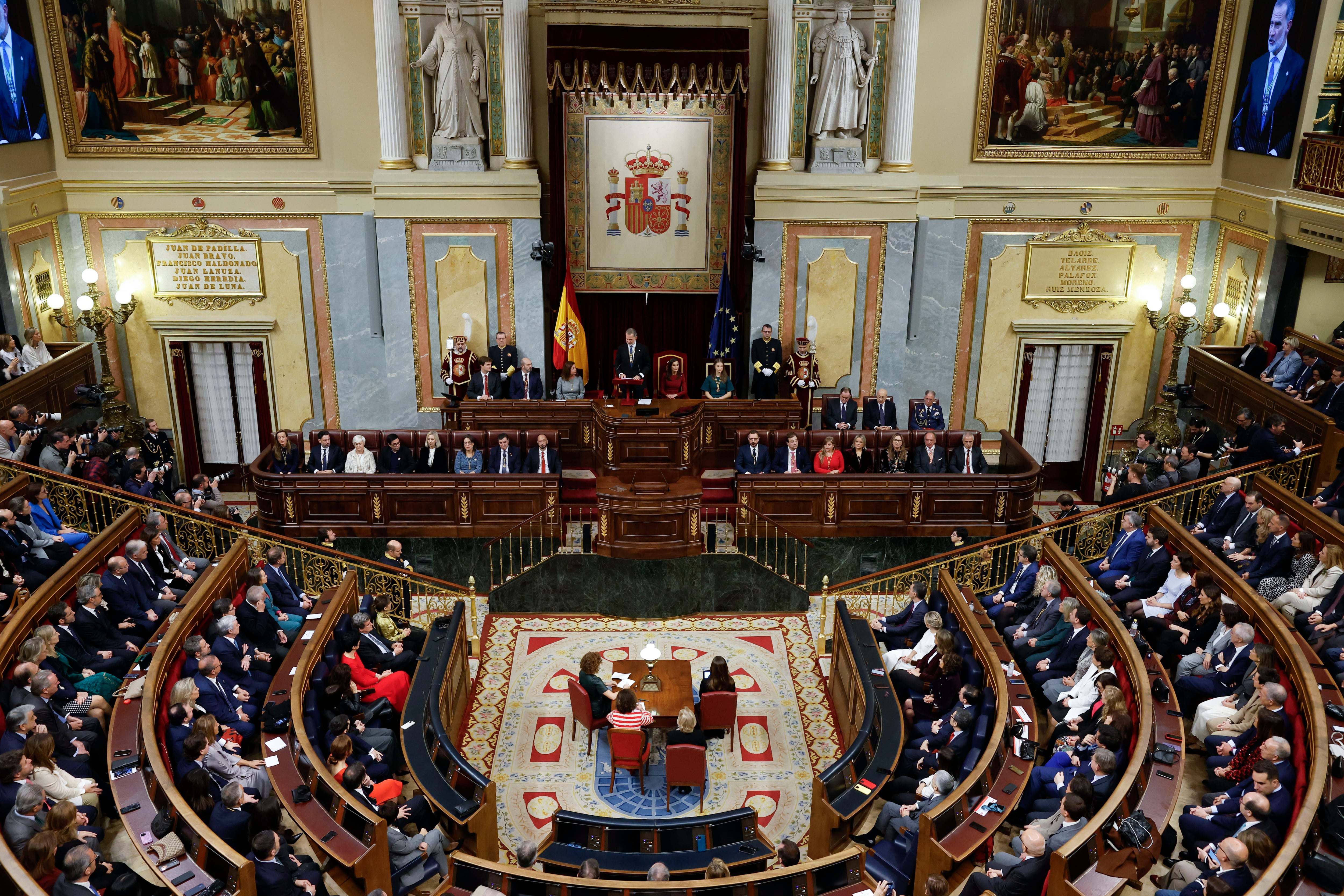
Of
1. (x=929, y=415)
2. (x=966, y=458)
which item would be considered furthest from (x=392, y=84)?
(x=966, y=458)

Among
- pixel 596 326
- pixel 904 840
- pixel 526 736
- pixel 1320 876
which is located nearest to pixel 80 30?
pixel 596 326

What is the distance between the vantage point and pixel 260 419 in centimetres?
1605

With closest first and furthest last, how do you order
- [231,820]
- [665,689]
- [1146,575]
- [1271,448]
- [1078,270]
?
[231,820]
[665,689]
[1146,575]
[1271,448]
[1078,270]

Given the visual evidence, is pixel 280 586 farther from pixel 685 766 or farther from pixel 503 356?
pixel 503 356

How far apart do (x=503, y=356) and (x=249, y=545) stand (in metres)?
4.70

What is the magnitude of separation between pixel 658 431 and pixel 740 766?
4.91m

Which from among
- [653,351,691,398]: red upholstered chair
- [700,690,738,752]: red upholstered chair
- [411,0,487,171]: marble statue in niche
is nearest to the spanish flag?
[653,351,691,398]: red upholstered chair

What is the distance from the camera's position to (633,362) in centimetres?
1519

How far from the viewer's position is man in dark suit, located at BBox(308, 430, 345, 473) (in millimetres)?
13305

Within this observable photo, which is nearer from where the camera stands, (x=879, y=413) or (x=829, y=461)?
(x=829, y=461)

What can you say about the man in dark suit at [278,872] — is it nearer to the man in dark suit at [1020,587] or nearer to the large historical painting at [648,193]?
the man in dark suit at [1020,587]

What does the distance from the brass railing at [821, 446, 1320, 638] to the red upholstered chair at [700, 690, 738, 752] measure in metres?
2.11

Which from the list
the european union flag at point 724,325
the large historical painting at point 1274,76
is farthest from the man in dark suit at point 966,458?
the large historical painting at point 1274,76

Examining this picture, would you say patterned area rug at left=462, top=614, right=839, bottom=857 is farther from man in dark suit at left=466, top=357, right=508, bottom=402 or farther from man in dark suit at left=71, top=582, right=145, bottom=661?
man in dark suit at left=466, top=357, right=508, bottom=402
